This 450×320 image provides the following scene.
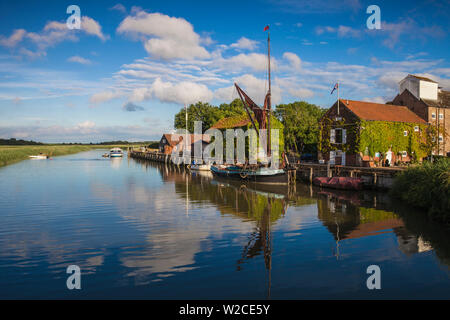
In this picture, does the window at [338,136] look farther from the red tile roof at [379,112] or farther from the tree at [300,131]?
the tree at [300,131]

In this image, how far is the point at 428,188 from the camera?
885 inches

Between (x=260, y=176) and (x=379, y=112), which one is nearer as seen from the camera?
(x=260, y=176)

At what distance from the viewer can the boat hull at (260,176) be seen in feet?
133

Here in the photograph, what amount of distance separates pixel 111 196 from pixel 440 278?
28.1m

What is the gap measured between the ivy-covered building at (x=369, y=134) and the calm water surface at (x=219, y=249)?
16152mm

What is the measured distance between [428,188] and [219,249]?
17.1m

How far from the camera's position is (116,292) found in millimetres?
10906

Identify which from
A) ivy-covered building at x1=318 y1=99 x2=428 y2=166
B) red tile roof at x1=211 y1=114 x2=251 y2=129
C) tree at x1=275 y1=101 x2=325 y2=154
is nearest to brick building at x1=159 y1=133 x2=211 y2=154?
red tile roof at x1=211 y1=114 x2=251 y2=129

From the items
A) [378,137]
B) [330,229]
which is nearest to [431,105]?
[378,137]

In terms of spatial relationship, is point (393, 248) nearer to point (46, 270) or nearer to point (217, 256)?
point (217, 256)

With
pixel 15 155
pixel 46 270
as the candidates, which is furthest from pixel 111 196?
pixel 15 155

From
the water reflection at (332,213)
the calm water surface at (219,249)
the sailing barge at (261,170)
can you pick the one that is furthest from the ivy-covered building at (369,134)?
the calm water surface at (219,249)

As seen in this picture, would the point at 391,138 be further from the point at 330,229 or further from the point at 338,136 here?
the point at 330,229
